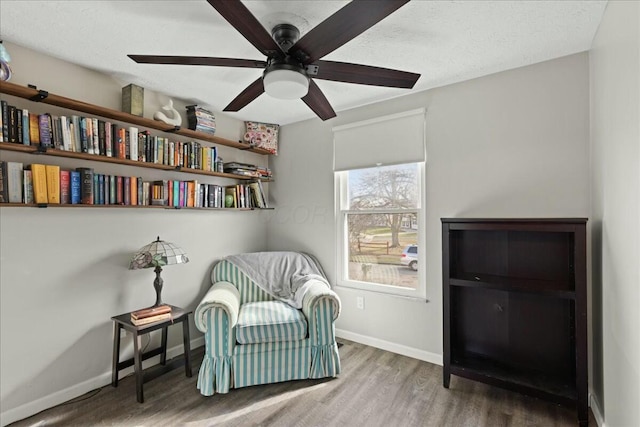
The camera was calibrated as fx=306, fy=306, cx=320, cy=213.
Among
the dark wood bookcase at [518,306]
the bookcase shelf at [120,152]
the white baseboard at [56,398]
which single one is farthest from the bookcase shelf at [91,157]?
the dark wood bookcase at [518,306]

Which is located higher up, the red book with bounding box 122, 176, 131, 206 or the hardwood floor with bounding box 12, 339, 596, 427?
the red book with bounding box 122, 176, 131, 206

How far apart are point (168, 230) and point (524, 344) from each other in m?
2.99

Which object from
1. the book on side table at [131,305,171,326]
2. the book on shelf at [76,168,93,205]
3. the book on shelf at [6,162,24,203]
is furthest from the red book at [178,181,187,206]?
the book on shelf at [6,162,24,203]

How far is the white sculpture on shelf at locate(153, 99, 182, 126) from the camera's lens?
8.18 ft

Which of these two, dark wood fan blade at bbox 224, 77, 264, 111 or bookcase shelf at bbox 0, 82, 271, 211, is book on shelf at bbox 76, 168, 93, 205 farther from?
dark wood fan blade at bbox 224, 77, 264, 111

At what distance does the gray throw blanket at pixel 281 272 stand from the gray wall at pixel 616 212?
6.19 ft

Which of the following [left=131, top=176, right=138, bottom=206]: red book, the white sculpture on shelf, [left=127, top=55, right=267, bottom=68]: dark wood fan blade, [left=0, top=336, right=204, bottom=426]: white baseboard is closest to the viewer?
[left=127, top=55, right=267, bottom=68]: dark wood fan blade

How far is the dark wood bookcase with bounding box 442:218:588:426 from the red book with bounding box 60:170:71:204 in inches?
103

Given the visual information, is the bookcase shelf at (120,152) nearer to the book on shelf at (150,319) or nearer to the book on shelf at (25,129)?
the book on shelf at (25,129)

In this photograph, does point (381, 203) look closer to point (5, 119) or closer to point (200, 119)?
point (200, 119)

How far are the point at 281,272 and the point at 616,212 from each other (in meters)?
2.46

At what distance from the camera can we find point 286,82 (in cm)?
157

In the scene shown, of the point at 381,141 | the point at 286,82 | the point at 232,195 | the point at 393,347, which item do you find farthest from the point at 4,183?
the point at 393,347

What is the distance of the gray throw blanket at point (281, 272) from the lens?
9.38 feet
